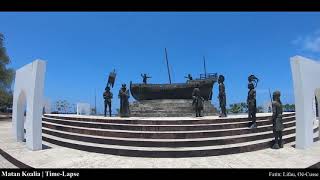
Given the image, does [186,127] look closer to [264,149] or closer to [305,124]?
[264,149]

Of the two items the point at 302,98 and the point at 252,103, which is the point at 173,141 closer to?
the point at 252,103

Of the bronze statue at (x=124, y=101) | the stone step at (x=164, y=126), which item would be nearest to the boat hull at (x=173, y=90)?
the bronze statue at (x=124, y=101)

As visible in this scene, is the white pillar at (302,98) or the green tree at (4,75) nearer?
the white pillar at (302,98)

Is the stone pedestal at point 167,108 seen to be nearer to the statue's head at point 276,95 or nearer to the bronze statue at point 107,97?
the bronze statue at point 107,97

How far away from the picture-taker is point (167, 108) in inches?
678

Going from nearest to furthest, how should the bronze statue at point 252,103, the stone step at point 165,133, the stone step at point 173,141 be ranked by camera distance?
1. the stone step at point 173,141
2. the stone step at point 165,133
3. the bronze statue at point 252,103

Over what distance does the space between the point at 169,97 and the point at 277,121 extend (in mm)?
10078

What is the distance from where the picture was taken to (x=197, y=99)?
1343cm

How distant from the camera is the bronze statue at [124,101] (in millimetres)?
13734

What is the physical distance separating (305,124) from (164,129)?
4.70 m

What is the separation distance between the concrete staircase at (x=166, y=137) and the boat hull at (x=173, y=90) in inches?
283

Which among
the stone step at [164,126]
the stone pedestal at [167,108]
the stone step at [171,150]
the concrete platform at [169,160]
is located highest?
the stone pedestal at [167,108]

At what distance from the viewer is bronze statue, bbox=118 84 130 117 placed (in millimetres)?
13734

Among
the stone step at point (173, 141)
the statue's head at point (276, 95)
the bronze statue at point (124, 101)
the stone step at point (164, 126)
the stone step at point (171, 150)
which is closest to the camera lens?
the stone step at point (171, 150)
